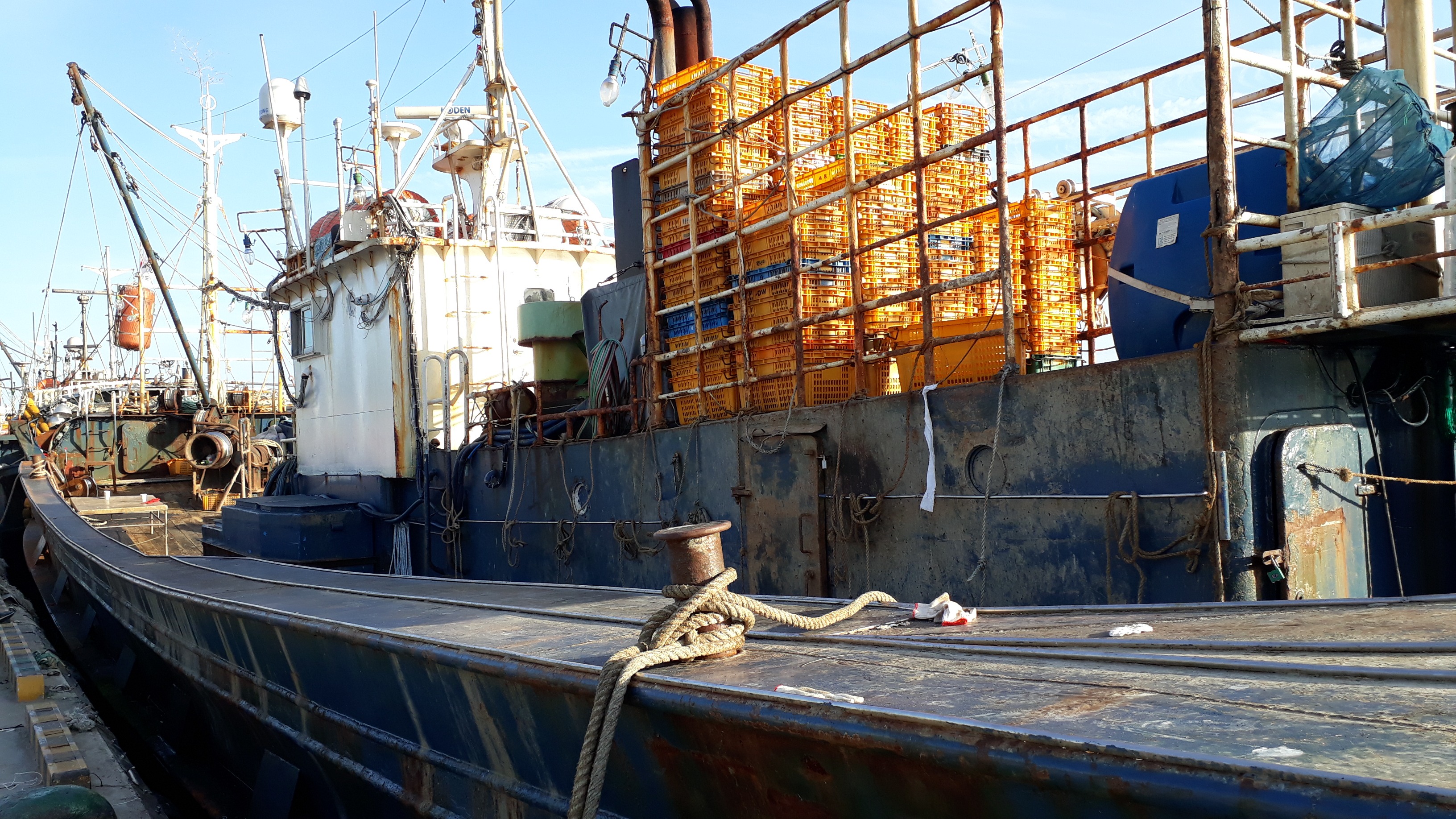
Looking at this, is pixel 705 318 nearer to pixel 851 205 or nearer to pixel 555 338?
pixel 851 205

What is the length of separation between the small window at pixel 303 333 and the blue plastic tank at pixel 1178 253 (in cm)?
1241

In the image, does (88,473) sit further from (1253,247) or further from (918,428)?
(1253,247)

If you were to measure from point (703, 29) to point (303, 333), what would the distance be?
28.2 feet

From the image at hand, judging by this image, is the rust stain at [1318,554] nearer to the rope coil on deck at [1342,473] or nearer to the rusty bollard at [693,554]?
the rope coil on deck at [1342,473]

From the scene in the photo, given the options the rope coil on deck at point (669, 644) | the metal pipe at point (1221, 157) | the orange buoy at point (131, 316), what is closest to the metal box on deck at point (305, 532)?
the rope coil on deck at point (669, 644)

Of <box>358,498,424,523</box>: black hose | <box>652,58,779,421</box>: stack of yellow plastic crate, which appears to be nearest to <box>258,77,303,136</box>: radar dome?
<box>358,498,424,523</box>: black hose

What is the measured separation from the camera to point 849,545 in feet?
21.7

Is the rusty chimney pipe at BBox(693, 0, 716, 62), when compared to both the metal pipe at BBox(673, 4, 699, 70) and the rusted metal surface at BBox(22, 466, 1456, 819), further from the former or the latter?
the rusted metal surface at BBox(22, 466, 1456, 819)

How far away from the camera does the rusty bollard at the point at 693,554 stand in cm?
370

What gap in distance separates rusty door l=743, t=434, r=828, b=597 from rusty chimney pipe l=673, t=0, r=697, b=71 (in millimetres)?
4789

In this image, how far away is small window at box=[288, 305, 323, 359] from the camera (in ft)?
49.2

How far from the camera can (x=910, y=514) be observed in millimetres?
6262

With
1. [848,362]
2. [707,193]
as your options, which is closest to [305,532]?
[707,193]

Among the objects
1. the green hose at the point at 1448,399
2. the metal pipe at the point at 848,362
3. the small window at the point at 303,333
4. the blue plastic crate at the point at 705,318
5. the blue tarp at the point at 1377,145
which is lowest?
the green hose at the point at 1448,399
